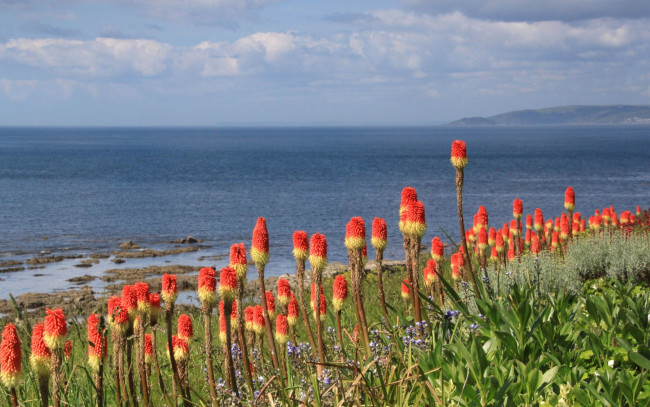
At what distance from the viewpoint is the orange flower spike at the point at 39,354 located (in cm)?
330

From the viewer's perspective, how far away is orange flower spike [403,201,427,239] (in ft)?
13.3

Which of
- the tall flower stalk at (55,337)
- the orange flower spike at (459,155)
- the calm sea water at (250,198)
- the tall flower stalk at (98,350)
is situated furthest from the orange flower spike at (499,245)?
the calm sea water at (250,198)

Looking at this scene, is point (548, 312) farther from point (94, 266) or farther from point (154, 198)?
point (154, 198)

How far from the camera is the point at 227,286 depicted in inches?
147

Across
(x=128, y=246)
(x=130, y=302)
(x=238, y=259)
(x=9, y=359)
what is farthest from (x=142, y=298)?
(x=128, y=246)

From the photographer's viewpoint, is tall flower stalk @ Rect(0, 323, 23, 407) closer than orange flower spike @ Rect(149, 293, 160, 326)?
Yes

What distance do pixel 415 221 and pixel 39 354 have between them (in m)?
2.18

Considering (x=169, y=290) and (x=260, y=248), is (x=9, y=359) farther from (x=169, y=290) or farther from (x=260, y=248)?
(x=260, y=248)

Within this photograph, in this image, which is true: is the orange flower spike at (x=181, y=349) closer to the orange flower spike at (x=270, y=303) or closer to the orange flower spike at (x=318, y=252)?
the orange flower spike at (x=270, y=303)

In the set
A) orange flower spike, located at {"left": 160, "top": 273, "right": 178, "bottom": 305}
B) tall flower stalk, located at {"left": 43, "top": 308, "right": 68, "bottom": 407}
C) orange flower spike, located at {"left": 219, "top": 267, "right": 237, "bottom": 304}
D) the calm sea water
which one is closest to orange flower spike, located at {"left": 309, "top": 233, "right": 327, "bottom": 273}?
orange flower spike, located at {"left": 219, "top": 267, "right": 237, "bottom": 304}

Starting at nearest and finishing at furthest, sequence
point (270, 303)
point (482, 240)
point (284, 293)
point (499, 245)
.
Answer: point (284, 293)
point (270, 303)
point (482, 240)
point (499, 245)

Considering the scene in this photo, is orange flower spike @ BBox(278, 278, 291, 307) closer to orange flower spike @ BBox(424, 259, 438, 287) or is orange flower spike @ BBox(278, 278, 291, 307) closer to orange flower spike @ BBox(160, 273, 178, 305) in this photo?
orange flower spike @ BBox(160, 273, 178, 305)

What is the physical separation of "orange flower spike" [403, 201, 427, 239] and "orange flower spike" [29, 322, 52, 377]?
2101 millimetres

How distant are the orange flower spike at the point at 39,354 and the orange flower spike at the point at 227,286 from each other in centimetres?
92
